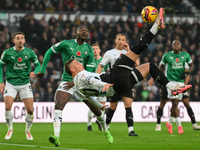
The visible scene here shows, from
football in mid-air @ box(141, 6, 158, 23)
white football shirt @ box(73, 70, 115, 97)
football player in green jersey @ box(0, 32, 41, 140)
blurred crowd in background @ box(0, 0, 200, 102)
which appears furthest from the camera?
blurred crowd in background @ box(0, 0, 200, 102)

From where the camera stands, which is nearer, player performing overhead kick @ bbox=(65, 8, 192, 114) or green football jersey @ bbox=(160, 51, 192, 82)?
player performing overhead kick @ bbox=(65, 8, 192, 114)

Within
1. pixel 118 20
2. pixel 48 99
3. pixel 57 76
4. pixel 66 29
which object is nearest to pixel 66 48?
pixel 48 99

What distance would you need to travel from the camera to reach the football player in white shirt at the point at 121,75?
795 centimetres

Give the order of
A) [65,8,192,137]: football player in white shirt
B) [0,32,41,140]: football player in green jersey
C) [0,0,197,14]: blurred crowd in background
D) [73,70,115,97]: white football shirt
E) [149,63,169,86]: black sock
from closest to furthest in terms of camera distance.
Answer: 1. [73,70,115,97]: white football shirt
2. [65,8,192,137]: football player in white shirt
3. [149,63,169,86]: black sock
4. [0,32,41,140]: football player in green jersey
5. [0,0,197,14]: blurred crowd in background

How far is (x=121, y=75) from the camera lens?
27.7 ft

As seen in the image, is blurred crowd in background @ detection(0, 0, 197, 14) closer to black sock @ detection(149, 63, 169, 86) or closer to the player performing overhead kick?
black sock @ detection(149, 63, 169, 86)

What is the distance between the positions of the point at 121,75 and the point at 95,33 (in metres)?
14.1

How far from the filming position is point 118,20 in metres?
23.0

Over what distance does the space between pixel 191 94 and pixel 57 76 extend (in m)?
6.32

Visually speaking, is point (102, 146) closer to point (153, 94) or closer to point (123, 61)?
point (123, 61)

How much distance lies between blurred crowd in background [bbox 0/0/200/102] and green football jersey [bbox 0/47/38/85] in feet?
26.8

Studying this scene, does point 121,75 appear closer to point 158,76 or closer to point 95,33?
point 158,76

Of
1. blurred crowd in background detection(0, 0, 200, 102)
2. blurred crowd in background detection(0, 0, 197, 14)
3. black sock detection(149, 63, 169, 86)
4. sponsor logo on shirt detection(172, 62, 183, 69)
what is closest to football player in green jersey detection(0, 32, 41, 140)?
black sock detection(149, 63, 169, 86)

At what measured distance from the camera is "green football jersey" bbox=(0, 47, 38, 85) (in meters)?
10.6
